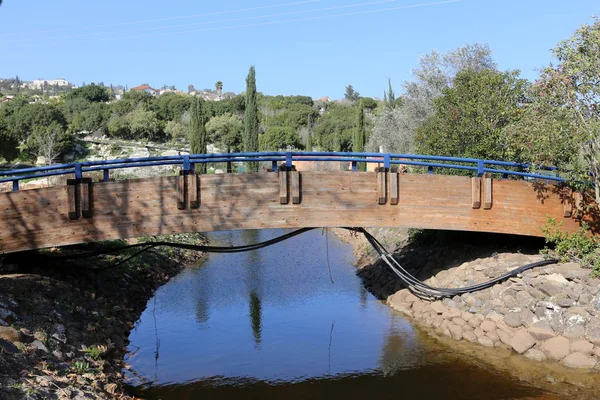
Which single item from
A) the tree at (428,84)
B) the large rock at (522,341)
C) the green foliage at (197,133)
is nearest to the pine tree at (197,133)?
the green foliage at (197,133)

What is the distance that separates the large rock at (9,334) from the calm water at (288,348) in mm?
3036

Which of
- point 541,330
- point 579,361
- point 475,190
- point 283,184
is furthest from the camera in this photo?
point 475,190

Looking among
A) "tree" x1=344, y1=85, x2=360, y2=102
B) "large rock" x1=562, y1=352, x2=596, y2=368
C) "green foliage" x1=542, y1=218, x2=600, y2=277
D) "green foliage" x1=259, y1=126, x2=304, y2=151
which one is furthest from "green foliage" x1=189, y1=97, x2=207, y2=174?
"tree" x1=344, y1=85, x2=360, y2=102

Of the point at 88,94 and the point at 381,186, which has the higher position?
the point at 88,94

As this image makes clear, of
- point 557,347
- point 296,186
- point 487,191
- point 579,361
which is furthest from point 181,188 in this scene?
point 579,361

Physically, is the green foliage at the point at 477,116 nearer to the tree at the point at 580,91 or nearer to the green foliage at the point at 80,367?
the tree at the point at 580,91

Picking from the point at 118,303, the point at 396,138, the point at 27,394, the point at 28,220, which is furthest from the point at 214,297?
the point at 396,138

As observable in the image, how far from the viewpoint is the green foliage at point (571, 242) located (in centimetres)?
1750

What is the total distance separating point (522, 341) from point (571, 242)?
384 centimetres

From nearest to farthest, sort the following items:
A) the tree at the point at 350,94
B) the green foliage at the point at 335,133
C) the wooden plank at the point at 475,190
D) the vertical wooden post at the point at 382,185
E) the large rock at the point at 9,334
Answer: the large rock at the point at 9,334
the vertical wooden post at the point at 382,185
the wooden plank at the point at 475,190
the green foliage at the point at 335,133
the tree at the point at 350,94

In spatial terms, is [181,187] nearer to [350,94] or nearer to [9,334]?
[9,334]

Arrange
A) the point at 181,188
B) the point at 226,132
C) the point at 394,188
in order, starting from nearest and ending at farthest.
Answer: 1. the point at 181,188
2. the point at 394,188
3. the point at 226,132

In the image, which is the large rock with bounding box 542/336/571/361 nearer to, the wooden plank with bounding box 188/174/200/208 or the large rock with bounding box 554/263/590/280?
the large rock with bounding box 554/263/590/280

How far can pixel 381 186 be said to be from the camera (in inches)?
688
